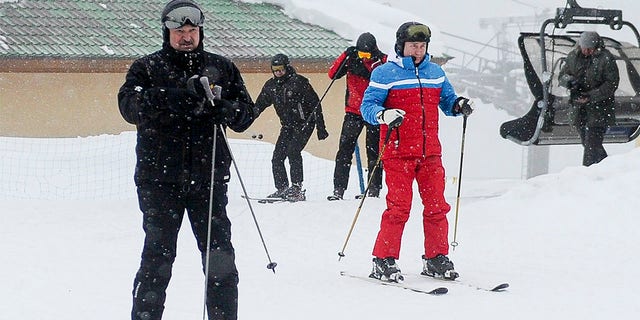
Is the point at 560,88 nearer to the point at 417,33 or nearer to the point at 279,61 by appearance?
the point at 279,61

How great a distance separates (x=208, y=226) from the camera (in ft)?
16.5

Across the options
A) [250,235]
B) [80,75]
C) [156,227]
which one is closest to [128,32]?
[80,75]

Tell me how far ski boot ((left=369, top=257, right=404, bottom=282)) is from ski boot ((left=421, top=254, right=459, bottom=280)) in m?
0.21

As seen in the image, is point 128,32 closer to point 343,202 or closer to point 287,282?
point 343,202

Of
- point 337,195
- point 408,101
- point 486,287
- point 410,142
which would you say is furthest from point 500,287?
point 337,195

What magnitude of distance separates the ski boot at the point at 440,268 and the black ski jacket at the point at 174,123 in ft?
8.40

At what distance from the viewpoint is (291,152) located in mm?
12289

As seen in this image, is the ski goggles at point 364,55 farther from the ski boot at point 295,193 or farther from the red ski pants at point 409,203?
the red ski pants at point 409,203

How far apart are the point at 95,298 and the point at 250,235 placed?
2973 millimetres

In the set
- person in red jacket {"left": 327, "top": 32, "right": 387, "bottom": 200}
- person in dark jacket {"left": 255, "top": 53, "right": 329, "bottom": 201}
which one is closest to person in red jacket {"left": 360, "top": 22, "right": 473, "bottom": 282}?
person in red jacket {"left": 327, "top": 32, "right": 387, "bottom": 200}

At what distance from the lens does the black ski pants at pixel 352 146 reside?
1151 centimetres

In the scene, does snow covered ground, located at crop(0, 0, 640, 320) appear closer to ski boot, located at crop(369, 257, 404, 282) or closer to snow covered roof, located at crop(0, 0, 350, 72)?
ski boot, located at crop(369, 257, 404, 282)

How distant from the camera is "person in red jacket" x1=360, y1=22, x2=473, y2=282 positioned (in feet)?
23.8

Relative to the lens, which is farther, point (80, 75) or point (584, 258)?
point (80, 75)
